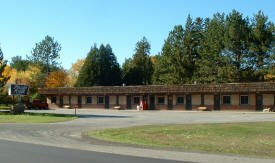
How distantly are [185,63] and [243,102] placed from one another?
73.1ft

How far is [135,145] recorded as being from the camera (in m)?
15.1

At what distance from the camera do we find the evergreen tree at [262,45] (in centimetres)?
5385

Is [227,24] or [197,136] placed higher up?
[227,24]

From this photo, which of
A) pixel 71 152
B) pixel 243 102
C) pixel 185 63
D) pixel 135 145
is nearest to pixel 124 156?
pixel 71 152

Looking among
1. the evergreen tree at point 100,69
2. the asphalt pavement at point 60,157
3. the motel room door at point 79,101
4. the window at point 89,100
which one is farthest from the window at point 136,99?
the asphalt pavement at point 60,157

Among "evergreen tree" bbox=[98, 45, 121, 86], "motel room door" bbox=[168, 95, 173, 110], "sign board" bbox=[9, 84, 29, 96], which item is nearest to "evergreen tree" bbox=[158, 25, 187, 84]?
"evergreen tree" bbox=[98, 45, 121, 86]

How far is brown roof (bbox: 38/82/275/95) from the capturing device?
43.4 metres

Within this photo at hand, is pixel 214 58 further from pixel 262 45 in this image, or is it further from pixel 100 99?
pixel 100 99

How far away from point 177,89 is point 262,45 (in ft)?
54.4

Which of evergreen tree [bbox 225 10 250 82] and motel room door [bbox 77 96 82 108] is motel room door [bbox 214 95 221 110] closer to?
evergreen tree [bbox 225 10 250 82]

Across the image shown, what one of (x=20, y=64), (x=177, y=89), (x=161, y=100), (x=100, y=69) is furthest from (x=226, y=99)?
(x=20, y=64)

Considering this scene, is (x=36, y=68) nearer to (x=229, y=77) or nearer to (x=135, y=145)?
(x=229, y=77)

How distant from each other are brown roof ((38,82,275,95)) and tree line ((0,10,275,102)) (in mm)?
10728

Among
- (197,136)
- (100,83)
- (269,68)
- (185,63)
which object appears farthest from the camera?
(100,83)
